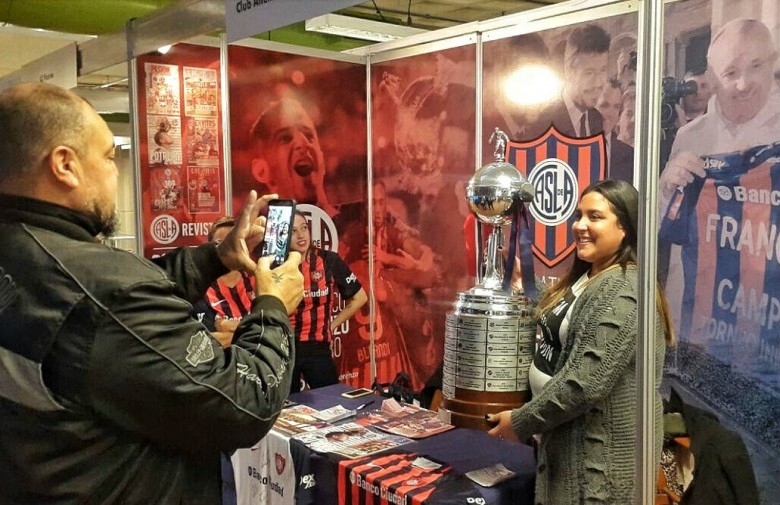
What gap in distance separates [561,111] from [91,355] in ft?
7.53

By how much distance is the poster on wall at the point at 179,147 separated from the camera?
3.02 meters

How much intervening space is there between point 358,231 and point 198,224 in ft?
3.21

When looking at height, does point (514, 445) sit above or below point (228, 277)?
below

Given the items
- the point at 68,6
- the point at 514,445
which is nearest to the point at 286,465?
the point at 514,445

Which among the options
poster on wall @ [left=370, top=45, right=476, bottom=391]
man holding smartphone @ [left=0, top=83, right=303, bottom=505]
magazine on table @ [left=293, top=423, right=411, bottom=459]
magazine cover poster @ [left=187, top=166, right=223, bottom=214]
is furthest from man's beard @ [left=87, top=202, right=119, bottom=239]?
poster on wall @ [left=370, top=45, right=476, bottom=391]

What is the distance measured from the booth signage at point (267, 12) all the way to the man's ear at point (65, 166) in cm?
60

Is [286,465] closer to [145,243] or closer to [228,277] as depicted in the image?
[228,277]

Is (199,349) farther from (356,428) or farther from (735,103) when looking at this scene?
(735,103)

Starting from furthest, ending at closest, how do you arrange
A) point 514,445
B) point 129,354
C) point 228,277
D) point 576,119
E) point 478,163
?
point 478,163
point 228,277
point 576,119
point 514,445
point 129,354

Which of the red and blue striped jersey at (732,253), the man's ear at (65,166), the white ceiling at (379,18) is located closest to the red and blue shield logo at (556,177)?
the red and blue striped jersey at (732,253)

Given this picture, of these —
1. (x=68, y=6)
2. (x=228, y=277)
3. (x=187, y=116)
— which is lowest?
(x=228, y=277)

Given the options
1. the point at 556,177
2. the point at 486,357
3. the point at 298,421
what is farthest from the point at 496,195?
the point at 556,177

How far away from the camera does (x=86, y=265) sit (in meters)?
1.07

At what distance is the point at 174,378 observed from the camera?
3.51ft
